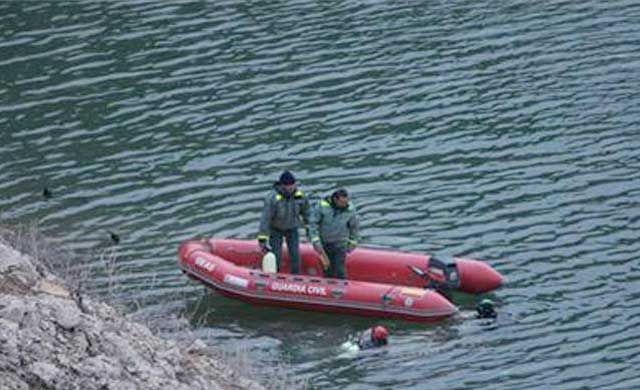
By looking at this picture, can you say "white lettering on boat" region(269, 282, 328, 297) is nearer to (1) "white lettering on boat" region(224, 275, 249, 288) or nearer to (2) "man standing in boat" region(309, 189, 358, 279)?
(1) "white lettering on boat" region(224, 275, 249, 288)

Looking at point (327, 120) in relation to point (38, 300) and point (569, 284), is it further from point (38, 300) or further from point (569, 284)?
point (38, 300)

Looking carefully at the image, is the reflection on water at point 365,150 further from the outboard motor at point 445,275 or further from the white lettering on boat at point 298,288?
the outboard motor at point 445,275

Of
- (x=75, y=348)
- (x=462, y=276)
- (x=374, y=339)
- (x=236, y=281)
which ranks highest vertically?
(x=75, y=348)

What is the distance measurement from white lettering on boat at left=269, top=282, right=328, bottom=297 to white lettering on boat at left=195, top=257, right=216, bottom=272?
1159 millimetres

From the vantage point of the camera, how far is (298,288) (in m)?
24.4

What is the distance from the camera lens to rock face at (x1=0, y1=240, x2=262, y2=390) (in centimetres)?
1545

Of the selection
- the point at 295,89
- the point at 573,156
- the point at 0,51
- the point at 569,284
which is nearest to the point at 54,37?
the point at 0,51

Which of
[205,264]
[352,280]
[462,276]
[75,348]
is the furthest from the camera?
[352,280]

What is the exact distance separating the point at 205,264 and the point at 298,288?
178cm

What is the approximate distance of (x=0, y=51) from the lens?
1606 inches

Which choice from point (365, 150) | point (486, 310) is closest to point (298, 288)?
point (486, 310)

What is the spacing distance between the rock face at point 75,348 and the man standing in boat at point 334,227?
5.88 meters

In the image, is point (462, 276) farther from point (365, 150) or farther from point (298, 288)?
point (365, 150)

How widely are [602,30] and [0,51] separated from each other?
55.2 feet
